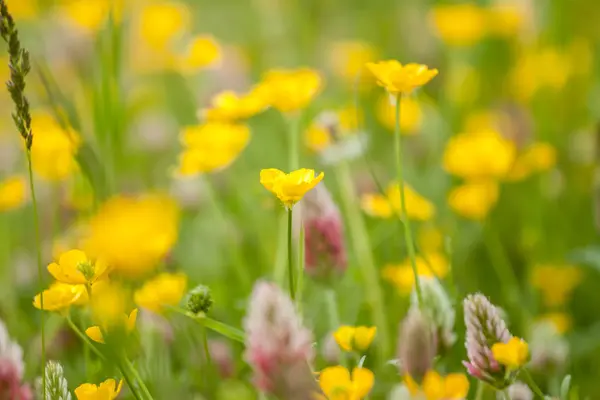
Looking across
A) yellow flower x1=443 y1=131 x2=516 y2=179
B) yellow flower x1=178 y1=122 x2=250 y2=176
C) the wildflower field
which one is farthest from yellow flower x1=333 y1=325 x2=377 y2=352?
yellow flower x1=443 y1=131 x2=516 y2=179

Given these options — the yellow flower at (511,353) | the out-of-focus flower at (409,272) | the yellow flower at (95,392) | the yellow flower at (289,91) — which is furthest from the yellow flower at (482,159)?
the yellow flower at (95,392)

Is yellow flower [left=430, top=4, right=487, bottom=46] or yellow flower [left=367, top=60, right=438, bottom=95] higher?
yellow flower [left=367, top=60, right=438, bottom=95]

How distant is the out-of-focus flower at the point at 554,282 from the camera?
1.28 m

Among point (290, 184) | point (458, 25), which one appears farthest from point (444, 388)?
point (458, 25)

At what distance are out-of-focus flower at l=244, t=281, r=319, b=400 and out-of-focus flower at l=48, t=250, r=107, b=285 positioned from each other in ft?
0.60

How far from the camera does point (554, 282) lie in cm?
128

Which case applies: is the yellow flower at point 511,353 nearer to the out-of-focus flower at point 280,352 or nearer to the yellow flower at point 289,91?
the out-of-focus flower at point 280,352

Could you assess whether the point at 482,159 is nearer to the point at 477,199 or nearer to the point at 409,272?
the point at 477,199

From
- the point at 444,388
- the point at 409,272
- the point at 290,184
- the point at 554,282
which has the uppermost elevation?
the point at 290,184

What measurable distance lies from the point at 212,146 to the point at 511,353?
1.80 feet

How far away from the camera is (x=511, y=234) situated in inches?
63.6

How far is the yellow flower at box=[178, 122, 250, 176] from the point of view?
3.35ft

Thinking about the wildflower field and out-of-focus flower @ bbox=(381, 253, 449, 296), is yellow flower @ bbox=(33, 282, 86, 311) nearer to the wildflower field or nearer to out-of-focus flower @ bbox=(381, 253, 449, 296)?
the wildflower field

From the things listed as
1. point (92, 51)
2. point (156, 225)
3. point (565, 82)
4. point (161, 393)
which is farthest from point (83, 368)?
point (565, 82)
